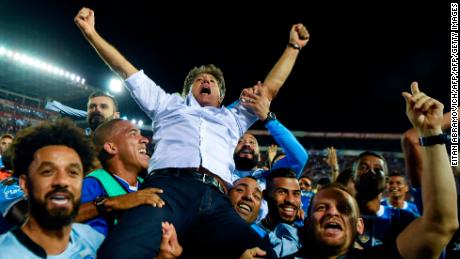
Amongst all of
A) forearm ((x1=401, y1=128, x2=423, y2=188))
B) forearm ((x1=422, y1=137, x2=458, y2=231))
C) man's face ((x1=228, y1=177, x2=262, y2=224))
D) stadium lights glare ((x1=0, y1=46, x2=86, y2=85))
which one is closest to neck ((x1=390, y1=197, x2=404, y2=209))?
man's face ((x1=228, y1=177, x2=262, y2=224))

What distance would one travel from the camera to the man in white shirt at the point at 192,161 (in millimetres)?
2283

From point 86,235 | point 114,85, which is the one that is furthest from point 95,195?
point 114,85

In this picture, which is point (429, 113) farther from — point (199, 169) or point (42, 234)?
point (42, 234)

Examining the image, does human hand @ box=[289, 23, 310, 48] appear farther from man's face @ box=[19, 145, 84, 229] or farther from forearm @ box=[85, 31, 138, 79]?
man's face @ box=[19, 145, 84, 229]

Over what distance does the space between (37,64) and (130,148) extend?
75.0 ft

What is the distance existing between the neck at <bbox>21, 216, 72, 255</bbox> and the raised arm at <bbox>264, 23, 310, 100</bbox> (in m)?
1.92

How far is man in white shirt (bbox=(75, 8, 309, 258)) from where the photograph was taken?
2283mm

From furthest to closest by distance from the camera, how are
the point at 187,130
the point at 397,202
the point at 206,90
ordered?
the point at 397,202
the point at 206,90
the point at 187,130

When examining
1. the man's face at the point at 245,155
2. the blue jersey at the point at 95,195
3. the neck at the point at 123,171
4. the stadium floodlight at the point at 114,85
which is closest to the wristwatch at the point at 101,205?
the blue jersey at the point at 95,195

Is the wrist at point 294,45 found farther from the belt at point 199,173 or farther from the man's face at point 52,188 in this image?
the man's face at point 52,188

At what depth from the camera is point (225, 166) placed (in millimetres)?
2904

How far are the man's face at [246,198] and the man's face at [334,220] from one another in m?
0.99

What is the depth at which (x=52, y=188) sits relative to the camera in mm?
2152

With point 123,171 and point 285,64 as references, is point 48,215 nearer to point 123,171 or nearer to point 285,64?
point 123,171
